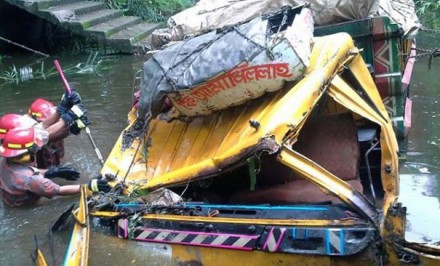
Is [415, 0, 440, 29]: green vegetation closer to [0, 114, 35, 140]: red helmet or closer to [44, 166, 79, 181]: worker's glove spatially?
[44, 166, 79, 181]: worker's glove

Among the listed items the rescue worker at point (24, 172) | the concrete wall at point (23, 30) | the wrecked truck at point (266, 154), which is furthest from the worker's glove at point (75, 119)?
the concrete wall at point (23, 30)

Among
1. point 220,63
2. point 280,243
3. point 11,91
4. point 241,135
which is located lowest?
point 11,91

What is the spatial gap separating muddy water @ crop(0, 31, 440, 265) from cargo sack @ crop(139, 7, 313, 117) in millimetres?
1122

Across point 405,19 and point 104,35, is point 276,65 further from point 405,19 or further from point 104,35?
point 104,35

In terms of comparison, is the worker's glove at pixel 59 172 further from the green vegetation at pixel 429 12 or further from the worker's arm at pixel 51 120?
the green vegetation at pixel 429 12

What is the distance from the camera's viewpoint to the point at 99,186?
4469 mm

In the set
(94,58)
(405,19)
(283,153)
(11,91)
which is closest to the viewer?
(283,153)

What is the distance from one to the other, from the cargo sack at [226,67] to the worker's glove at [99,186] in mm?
666

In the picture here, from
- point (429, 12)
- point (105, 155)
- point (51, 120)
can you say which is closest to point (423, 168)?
point (105, 155)

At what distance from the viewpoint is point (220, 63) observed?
4.06 meters

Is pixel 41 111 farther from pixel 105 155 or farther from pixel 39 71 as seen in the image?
pixel 39 71

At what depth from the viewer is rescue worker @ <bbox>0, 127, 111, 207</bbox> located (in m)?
5.30

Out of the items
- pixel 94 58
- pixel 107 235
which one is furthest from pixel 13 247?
pixel 94 58

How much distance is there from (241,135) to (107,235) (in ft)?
4.09
